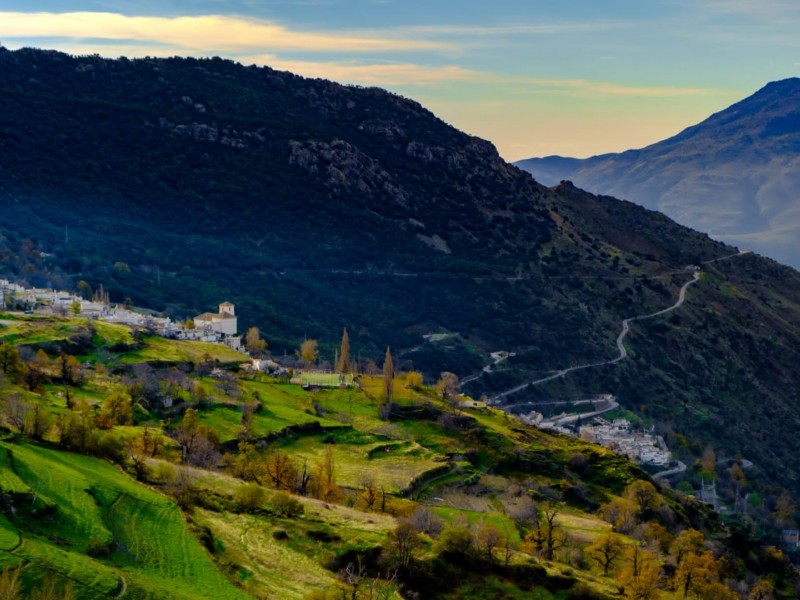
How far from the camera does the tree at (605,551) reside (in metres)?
60.1

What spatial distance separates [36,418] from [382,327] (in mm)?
116189

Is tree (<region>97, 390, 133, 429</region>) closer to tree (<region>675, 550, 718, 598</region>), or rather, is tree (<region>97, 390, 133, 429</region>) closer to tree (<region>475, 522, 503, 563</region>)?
tree (<region>475, 522, 503, 563</region>)

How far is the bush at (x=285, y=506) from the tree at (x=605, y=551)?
18.5m

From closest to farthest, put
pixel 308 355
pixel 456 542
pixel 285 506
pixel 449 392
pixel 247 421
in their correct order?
pixel 456 542, pixel 285 506, pixel 247 421, pixel 449 392, pixel 308 355

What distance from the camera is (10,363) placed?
69.5 metres

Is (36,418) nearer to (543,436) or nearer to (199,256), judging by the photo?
(543,436)

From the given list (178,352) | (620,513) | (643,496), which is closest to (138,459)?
(620,513)

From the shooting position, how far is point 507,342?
565 ft

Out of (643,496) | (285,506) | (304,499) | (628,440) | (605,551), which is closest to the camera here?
(285,506)

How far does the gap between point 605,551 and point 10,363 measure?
41.5m

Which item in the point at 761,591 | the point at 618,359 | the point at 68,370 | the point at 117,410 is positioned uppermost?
the point at 68,370

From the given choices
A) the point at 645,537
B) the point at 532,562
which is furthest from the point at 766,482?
the point at 532,562

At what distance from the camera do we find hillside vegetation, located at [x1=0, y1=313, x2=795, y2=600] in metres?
42.4

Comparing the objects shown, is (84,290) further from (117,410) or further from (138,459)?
(138,459)
